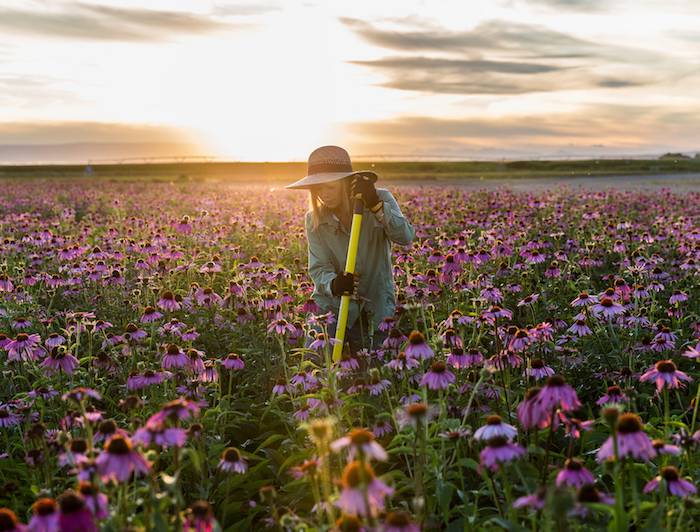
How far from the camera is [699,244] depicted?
743 cm

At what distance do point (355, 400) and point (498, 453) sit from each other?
201 centimetres

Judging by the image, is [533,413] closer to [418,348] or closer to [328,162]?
[418,348]

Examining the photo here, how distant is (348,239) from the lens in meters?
6.06

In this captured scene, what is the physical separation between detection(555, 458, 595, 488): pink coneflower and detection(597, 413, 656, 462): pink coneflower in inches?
3.4

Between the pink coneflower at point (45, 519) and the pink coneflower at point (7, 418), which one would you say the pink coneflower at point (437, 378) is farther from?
the pink coneflower at point (7, 418)

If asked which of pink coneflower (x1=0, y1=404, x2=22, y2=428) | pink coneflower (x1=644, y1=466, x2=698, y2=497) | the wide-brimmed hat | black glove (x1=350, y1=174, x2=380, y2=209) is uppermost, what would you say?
the wide-brimmed hat

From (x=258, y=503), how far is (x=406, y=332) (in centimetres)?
248

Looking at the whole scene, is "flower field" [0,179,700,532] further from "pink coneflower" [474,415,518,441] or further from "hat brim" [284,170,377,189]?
"hat brim" [284,170,377,189]

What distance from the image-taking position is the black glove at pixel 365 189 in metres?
5.34

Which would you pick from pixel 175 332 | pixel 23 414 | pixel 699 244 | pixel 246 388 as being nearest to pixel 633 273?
pixel 699 244

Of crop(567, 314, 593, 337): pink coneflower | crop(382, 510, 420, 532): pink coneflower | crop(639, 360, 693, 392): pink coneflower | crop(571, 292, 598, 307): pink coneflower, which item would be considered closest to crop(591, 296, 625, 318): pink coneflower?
crop(571, 292, 598, 307): pink coneflower

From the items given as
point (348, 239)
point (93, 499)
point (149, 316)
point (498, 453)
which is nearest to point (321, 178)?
point (348, 239)

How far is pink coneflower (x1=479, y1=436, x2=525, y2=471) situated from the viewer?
221 cm

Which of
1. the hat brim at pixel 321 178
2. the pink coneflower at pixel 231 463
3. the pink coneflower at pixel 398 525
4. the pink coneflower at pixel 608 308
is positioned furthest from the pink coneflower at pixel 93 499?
the hat brim at pixel 321 178
